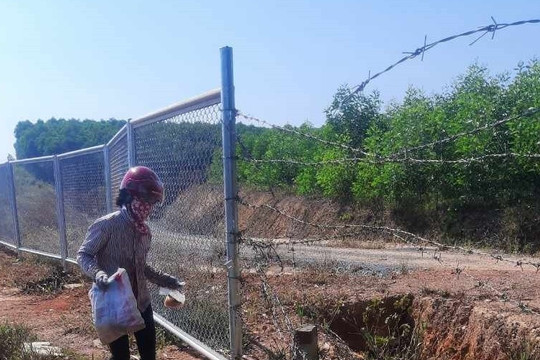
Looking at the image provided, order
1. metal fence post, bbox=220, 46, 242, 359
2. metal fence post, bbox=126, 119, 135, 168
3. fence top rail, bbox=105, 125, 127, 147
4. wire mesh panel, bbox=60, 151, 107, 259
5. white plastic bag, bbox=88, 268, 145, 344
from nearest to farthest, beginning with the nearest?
white plastic bag, bbox=88, 268, 145, 344, metal fence post, bbox=220, 46, 242, 359, metal fence post, bbox=126, 119, 135, 168, fence top rail, bbox=105, 125, 127, 147, wire mesh panel, bbox=60, 151, 107, 259

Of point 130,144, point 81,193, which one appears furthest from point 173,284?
point 81,193

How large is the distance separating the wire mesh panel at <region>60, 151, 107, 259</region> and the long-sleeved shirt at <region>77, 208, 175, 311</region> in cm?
337

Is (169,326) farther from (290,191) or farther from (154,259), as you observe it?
(290,191)

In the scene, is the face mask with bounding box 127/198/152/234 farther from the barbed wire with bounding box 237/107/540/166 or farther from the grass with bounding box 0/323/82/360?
the grass with bounding box 0/323/82/360

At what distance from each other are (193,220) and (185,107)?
0.86 metres

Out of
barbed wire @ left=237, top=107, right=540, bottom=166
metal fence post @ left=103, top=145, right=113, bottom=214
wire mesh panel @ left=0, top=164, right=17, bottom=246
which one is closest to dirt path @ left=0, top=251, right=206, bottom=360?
metal fence post @ left=103, top=145, right=113, bottom=214

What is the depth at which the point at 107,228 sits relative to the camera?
3.36 metres

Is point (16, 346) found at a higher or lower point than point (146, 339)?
lower

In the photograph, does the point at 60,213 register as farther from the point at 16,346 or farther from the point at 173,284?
the point at 173,284

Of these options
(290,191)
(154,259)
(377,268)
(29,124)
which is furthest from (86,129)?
(154,259)

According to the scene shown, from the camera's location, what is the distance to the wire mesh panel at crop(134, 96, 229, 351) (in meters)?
3.93

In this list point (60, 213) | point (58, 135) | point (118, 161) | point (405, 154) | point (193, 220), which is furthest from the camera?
point (58, 135)

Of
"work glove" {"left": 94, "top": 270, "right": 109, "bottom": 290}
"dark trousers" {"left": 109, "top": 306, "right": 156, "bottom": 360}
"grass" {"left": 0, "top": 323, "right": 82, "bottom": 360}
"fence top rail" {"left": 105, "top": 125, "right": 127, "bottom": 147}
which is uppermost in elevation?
"fence top rail" {"left": 105, "top": 125, "right": 127, "bottom": 147}

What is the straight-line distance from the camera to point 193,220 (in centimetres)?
427
